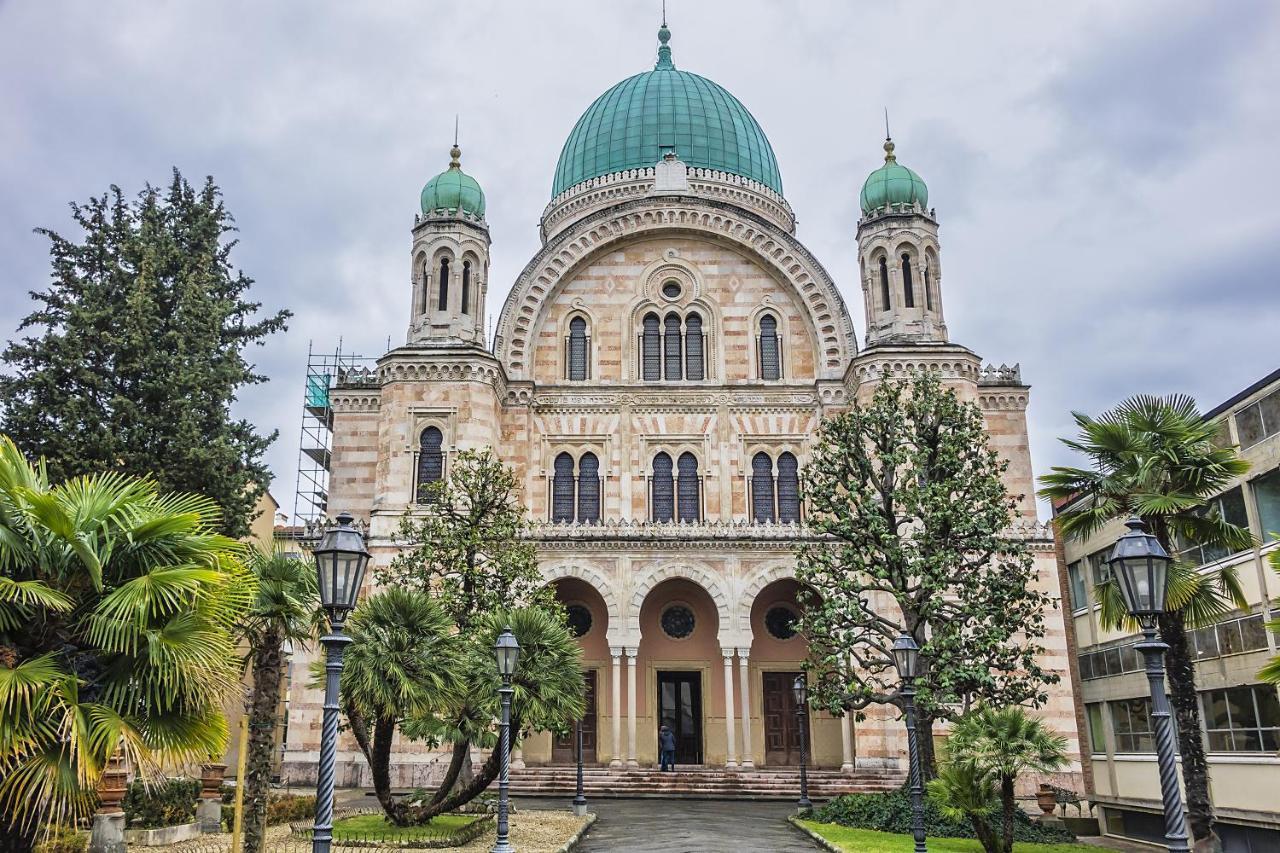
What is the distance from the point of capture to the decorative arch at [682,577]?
29641 millimetres

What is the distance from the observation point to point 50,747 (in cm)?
962

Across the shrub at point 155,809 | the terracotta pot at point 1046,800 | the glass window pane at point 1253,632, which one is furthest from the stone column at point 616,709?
the glass window pane at point 1253,632

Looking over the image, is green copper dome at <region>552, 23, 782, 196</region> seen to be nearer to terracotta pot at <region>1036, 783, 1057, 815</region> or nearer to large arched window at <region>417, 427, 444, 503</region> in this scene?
large arched window at <region>417, 427, 444, 503</region>

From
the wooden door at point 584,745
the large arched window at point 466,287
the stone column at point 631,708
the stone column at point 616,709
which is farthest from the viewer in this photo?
the large arched window at point 466,287

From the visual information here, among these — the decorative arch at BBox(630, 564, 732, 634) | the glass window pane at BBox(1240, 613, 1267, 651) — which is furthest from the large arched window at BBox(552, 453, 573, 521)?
the glass window pane at BBox(1240, 613, 1267, 651)

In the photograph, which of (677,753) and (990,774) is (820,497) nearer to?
(990,774)

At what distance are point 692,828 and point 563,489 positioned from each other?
14138mm

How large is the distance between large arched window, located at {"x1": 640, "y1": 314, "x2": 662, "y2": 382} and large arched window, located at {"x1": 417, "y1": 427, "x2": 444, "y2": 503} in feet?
23.3

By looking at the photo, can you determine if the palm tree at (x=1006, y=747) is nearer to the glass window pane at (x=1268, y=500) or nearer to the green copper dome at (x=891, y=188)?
the glass window pane at (x=1268, y=500)

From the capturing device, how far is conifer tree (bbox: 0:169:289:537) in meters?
24.4

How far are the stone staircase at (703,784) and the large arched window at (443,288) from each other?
1383cm

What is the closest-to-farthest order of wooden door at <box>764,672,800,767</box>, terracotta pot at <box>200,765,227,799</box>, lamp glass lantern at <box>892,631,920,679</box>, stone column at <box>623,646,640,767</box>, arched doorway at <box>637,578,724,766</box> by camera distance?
lamp glass lantern at <box>892,631,920,679</box> < terracotta pot at <box>200,765,227,799</box> < stone column at <box>623,646,640,767</box> < wooden door at <box>764,672,800,767</box> < arched doorway at <box>637,578,724,766</box>

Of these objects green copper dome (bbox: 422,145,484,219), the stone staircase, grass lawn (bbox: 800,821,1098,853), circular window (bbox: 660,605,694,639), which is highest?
green copper dome (bbox: 422,145,484,219)

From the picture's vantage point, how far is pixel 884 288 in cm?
3288
